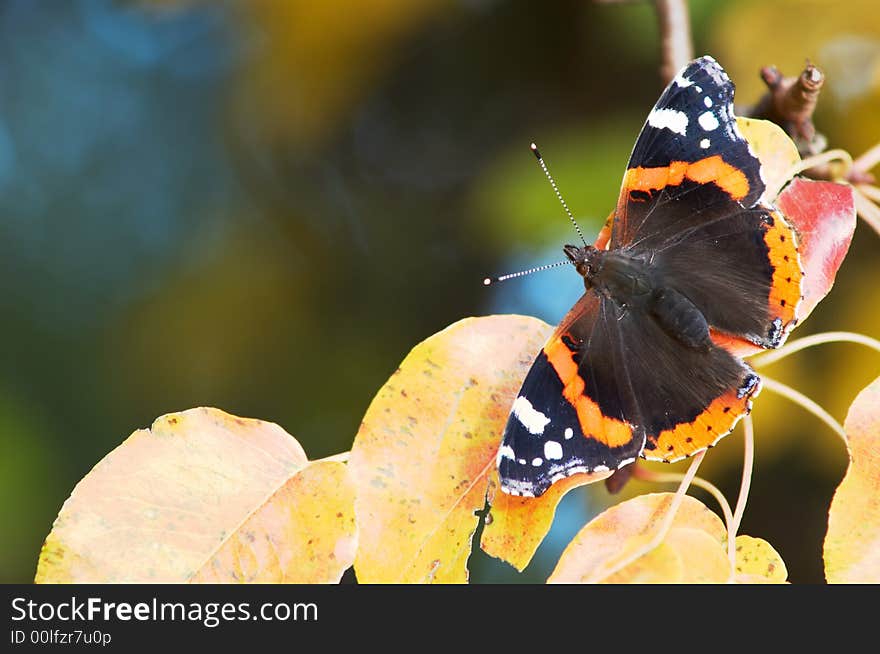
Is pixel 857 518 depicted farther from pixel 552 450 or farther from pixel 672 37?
pixel 672 37

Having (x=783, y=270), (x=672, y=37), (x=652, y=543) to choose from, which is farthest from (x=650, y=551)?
(x=672, y=37)

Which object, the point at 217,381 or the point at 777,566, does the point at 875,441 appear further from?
the point at 217,381

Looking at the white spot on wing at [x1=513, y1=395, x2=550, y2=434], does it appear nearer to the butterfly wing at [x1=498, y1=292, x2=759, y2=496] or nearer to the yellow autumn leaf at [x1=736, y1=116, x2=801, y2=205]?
the butterfly wing at [x1=498, y1=292, x2=759, y2=496]

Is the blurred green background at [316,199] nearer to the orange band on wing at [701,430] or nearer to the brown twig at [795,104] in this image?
the brown twig at [795,104]

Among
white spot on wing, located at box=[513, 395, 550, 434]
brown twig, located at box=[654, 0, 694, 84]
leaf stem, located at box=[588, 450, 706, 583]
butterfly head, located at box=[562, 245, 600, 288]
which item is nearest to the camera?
leaf stem, located at box=[588, 450, 706, 583]

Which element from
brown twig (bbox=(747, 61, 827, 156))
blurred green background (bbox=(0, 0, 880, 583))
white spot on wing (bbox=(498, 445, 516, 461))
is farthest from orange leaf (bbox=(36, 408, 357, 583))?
blurred green background (bbox=(0, 0, 880, 583))

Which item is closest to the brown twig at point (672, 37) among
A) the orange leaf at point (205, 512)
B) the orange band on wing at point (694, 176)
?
the orange band on wing at point (694, 176)
